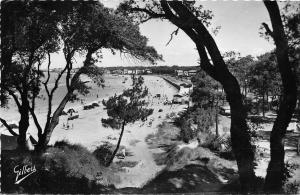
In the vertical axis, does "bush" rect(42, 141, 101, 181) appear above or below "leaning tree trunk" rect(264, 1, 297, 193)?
below

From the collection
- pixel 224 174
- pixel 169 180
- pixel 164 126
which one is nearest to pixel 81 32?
pixel 169 180

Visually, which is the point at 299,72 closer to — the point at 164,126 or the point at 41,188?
the point at 41,188

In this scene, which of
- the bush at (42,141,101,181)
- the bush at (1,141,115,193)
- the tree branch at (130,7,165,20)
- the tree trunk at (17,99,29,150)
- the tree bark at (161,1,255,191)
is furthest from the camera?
the tree trunk at (17,99,29,150)

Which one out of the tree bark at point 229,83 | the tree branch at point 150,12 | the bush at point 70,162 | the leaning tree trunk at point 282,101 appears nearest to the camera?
the leaning tree trunk at point 282,101

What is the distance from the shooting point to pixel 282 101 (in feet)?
26.0

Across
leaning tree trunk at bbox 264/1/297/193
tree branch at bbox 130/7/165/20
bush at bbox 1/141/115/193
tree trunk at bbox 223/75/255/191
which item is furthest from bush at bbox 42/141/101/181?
leaning tree trunk at bbox 264/1/297/193

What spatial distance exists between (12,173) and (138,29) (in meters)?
8.14

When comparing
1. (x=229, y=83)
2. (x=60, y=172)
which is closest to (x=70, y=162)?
(x=60, y=172)

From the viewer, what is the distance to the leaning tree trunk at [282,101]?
7.35 meters

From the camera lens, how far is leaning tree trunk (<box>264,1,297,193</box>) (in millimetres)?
7352

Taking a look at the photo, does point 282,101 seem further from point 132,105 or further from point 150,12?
point 132,105

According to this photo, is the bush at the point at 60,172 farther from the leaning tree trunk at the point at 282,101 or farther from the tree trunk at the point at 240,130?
the leaning tree trunk at the point at 282,101

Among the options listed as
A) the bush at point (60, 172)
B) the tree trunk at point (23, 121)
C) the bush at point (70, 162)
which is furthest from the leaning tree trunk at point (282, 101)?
the tree trunk at point (23, 121)

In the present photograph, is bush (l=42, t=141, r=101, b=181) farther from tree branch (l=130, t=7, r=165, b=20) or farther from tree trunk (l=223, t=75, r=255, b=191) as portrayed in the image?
tree trunk (l=223, t=75, r=255, b=191)
